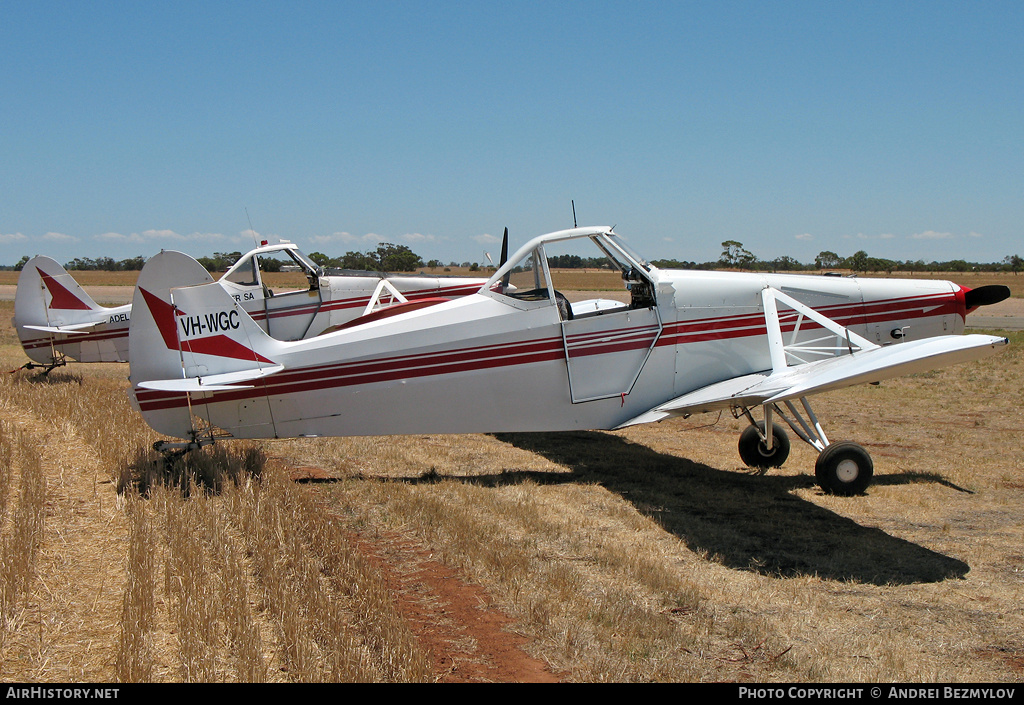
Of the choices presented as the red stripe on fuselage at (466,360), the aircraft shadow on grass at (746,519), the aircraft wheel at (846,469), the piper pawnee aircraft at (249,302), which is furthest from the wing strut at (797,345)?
the piper pawnee aircraft at (249,302)

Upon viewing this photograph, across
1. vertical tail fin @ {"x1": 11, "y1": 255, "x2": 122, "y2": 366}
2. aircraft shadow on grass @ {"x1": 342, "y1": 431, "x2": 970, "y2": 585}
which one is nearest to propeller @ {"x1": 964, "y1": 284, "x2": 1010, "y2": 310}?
aircraft shadow on grass @ {"x1": 342, "y1": 431, "x2": 970, "y2": 585}

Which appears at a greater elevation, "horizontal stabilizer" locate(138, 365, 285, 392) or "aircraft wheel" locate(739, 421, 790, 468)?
"horizontal stabilizer" locate(138, 365, 285, 392)

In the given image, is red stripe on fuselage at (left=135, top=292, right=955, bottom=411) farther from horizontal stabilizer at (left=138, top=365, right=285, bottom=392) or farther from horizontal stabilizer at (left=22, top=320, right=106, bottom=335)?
horizontal stabilizer at (left=22, top=320, right=106, bottom=335)

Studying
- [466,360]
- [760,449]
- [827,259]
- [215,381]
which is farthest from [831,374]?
[827,259]

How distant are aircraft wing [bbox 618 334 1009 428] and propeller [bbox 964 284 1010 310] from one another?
6.58 feet

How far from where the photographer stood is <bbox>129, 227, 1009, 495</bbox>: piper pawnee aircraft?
7668 mm

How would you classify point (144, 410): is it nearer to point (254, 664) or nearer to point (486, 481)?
point (486, 481)

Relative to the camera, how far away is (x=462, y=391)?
7.78 m

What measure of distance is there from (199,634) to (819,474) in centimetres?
601

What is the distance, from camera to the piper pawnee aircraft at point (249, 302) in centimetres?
1235

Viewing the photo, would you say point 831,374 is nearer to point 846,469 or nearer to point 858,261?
point 846,469

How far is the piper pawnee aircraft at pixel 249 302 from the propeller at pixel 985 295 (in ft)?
25.2

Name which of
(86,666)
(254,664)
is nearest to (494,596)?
(254,664)
